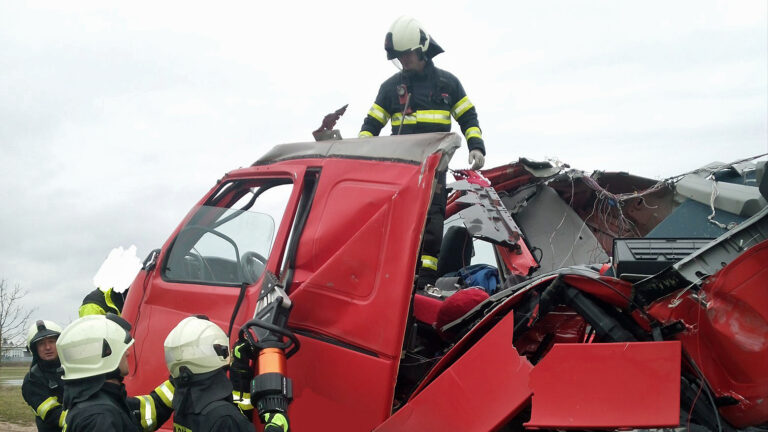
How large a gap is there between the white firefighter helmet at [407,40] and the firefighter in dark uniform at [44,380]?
9.89ft

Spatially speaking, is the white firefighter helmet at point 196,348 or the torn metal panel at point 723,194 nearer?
the white firefighter helmet at point 196,348

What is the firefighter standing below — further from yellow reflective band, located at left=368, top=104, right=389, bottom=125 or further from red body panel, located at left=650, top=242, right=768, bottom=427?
yellow reflective band, located at left=368, top=104, right=389, bottom=125

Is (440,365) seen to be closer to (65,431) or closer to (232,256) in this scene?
(232,256)

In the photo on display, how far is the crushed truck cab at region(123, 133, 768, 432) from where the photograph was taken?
216 centimetres

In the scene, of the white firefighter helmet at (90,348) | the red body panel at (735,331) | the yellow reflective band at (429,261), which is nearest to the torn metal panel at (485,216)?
the yellow reflective band at (429,261)

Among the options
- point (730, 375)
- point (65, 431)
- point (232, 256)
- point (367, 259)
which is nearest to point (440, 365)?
point (367, 259)

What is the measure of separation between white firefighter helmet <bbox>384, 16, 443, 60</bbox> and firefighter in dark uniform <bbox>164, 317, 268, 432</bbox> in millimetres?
2560

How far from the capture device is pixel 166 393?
2.99 meters

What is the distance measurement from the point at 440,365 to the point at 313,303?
0.64 m

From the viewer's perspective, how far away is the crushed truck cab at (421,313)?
2.16m

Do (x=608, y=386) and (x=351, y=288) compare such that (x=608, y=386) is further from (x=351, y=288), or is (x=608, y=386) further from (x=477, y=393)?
(x=351, y=288)

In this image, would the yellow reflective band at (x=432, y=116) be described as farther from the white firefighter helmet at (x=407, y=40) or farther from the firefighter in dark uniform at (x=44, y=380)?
the firefighter in dark uniform at (x=44, y=380)

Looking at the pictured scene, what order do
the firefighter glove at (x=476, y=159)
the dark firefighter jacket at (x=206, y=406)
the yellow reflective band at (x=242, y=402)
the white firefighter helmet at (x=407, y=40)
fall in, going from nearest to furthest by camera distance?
the dark firefighter jacket at (x=206, y=406)
the yellow reflective band at (x=242, y=402)
the firefighter glove at (x=476, y=159)
the white firefighter helmet at (x=407, y=40)

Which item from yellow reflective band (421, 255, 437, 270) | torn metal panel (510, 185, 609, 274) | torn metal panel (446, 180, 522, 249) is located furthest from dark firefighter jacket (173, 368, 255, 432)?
torn metal panel (510, 185, 609, 274)
